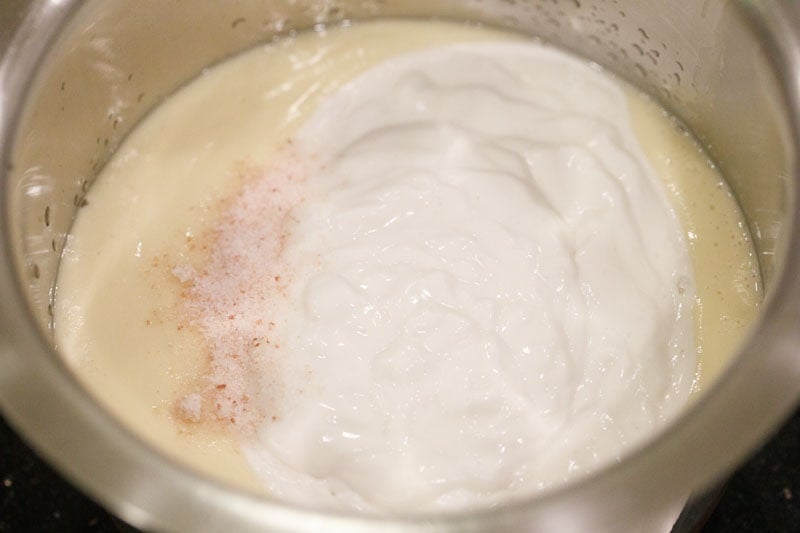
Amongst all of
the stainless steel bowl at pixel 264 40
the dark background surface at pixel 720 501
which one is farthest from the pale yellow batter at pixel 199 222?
the dark background surface at pixel 720 501

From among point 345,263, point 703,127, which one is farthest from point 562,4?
point 345,263

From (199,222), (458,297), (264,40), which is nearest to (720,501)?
(458,297)

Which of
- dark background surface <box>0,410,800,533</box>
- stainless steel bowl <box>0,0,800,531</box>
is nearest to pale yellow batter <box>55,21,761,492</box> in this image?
stainless steel bowl <box>0,0,800,531</box>

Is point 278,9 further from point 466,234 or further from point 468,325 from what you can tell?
point 468,325

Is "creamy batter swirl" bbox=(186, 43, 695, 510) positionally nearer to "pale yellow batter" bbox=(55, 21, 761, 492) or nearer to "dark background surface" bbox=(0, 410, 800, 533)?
"pale yellow batter" bbox=(55, 21, 761, 492)

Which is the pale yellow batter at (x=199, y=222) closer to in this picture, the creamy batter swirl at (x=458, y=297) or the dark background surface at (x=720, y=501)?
the creamy batter swirl at (x=458, y=297)

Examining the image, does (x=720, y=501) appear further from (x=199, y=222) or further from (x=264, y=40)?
(x=264, y=40)

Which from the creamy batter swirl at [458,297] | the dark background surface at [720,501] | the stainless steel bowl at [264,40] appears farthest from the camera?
the dark background surface at [720,501]
